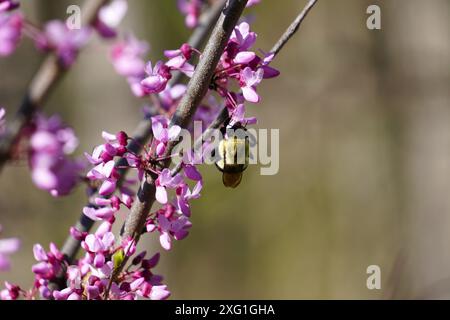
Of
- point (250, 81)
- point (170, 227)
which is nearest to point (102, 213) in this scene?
point (170, 227)

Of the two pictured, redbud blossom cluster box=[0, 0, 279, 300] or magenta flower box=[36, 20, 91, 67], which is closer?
magenta flower box=[36, 20, 91, 67]

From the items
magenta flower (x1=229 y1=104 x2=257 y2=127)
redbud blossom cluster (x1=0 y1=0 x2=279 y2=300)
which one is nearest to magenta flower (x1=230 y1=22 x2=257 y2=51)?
redbud blossom cluster (x1=0 y1=0 x2=279 y2=300)

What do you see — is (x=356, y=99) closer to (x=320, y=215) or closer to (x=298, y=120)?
(x=298, y=120)

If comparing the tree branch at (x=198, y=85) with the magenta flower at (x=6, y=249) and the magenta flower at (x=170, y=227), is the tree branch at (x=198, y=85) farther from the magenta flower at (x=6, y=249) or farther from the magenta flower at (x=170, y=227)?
the magenta flower at (x=6, y=249)

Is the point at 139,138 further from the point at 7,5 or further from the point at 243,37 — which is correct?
the point at 7,5

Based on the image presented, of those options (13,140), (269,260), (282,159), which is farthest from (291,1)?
(13,140)

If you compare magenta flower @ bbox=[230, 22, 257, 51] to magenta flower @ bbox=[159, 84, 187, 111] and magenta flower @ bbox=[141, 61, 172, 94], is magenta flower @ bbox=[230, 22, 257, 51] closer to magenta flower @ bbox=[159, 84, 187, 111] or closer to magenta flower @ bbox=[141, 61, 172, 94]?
magenta flower @ bbox=[141, 61, 172, 94]
